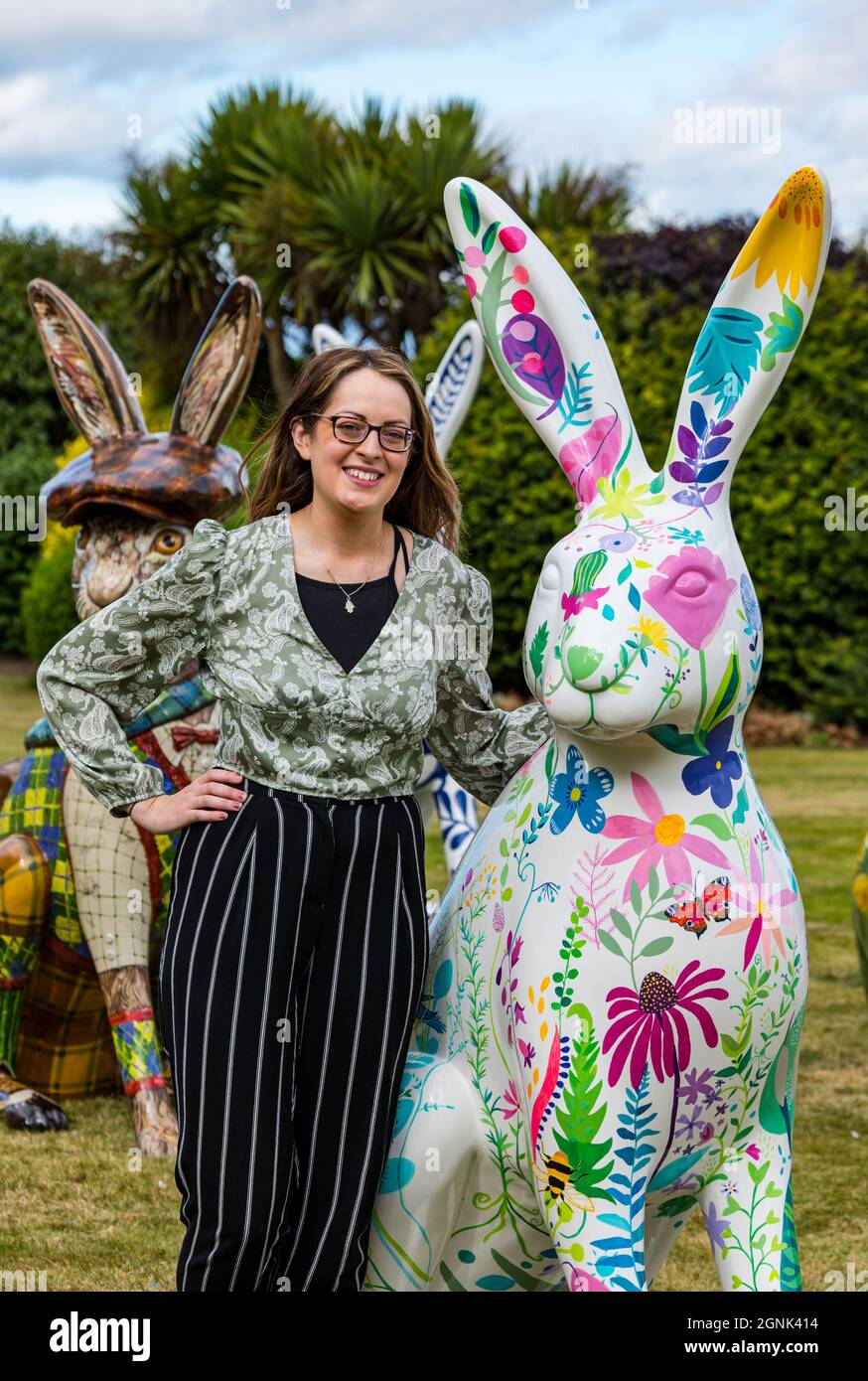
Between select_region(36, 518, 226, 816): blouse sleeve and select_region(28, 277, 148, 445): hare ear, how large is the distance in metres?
2.11

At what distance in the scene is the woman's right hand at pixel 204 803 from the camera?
2484mm

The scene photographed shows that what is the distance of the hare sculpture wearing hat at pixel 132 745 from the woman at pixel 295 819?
1.84 metres

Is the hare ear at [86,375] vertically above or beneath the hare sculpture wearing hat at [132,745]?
above

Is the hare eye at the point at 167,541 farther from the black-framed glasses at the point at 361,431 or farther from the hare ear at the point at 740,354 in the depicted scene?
the hare ear at the point at 740,354

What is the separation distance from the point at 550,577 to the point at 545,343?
1.30 ft

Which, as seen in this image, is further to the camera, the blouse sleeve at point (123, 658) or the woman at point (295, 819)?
the blouse sleeve at point (123, 658)

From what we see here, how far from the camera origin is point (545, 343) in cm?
255

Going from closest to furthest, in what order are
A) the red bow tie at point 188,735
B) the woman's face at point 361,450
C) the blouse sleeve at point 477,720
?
the woman's face at point 361,450 → the blouse sleeve at point 477,720 → the red bow tie at point 188,735

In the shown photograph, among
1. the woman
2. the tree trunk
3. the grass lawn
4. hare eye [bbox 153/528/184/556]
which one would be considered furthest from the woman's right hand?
the tree trunk

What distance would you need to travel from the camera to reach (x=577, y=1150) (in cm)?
235

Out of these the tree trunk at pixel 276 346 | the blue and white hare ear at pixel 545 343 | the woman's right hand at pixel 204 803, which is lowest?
the woman's right hand at pixel 204 803

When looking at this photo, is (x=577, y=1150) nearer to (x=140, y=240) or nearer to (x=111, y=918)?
(x=111, y=918)

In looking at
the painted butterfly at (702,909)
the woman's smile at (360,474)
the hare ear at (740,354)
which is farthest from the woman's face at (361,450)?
the painted butterfly at (702,909)

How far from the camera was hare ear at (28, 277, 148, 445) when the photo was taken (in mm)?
4527
